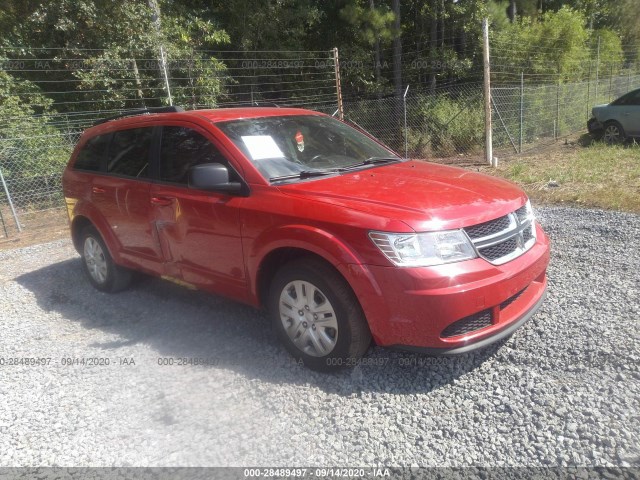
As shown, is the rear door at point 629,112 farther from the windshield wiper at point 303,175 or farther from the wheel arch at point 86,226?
the wheel arch at point 86,226

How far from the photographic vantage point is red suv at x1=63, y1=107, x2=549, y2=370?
2.71m

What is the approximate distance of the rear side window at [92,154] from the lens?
15.8 ft

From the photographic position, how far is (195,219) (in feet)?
12.0

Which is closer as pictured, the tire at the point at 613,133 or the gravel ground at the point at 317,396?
the gravel ground at the point at 317,396

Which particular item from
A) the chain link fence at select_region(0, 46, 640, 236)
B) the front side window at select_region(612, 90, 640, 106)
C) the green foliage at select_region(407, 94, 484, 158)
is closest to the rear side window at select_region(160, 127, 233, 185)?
the chain link fence at select_region(0, 46, 640, 236)

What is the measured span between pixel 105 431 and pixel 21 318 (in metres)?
2.55

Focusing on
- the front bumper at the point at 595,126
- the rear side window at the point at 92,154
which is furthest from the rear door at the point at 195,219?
the front bumper at the point at 595,126

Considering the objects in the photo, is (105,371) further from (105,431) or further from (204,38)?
(204,38)

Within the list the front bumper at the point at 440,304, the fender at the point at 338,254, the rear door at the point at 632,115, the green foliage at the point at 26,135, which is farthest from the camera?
the rear door at the point at 632,115

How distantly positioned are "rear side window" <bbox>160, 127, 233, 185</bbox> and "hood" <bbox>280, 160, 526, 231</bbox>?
2.76ft

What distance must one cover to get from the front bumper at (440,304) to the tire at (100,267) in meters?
3.16

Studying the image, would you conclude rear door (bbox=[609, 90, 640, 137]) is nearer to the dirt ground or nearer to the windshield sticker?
the windshield sticker

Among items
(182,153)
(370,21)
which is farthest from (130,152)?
(370,21)

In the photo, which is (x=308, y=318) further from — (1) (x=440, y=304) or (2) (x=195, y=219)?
(2) (x=195, y=219)
